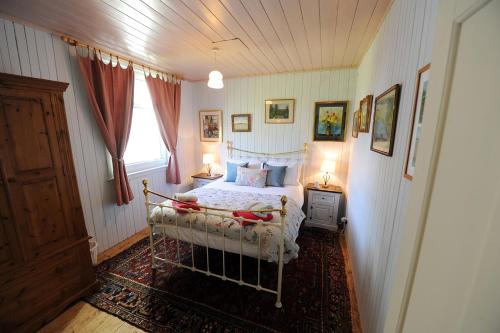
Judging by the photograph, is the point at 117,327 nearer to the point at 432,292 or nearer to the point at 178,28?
the point at 432,292

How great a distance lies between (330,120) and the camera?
338 cm

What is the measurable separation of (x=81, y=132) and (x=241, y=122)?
249 centimetres

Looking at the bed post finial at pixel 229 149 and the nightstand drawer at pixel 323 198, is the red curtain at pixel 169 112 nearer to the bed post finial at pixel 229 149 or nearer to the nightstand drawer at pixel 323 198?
the bed post finial at pixel 229 149

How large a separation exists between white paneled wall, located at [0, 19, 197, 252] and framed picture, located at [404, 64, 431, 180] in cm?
316

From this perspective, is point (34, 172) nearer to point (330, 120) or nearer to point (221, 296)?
point (221, 296)

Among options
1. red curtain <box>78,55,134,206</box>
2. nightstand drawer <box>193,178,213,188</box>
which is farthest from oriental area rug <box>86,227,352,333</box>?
nightstand drawer <box>193,178,213,188</box>

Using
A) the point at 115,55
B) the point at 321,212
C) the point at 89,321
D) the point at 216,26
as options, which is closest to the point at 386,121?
the point at 216,26

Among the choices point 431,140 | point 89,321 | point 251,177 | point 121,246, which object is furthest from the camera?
point 251,177

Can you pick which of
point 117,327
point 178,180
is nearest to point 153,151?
point 178,180

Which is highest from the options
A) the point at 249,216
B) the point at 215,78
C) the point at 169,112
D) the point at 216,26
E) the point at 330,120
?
the point at 216,26

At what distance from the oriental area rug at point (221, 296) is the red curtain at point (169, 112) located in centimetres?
162

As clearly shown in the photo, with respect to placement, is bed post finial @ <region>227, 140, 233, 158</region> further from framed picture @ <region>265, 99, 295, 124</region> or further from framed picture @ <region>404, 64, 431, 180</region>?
framed picture @ <region>404, 64, 431, 180</region>

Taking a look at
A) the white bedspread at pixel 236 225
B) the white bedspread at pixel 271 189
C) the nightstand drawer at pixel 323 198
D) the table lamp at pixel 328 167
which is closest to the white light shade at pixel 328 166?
the table lamp at pixel 328 167

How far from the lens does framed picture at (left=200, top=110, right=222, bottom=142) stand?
4.12 m
